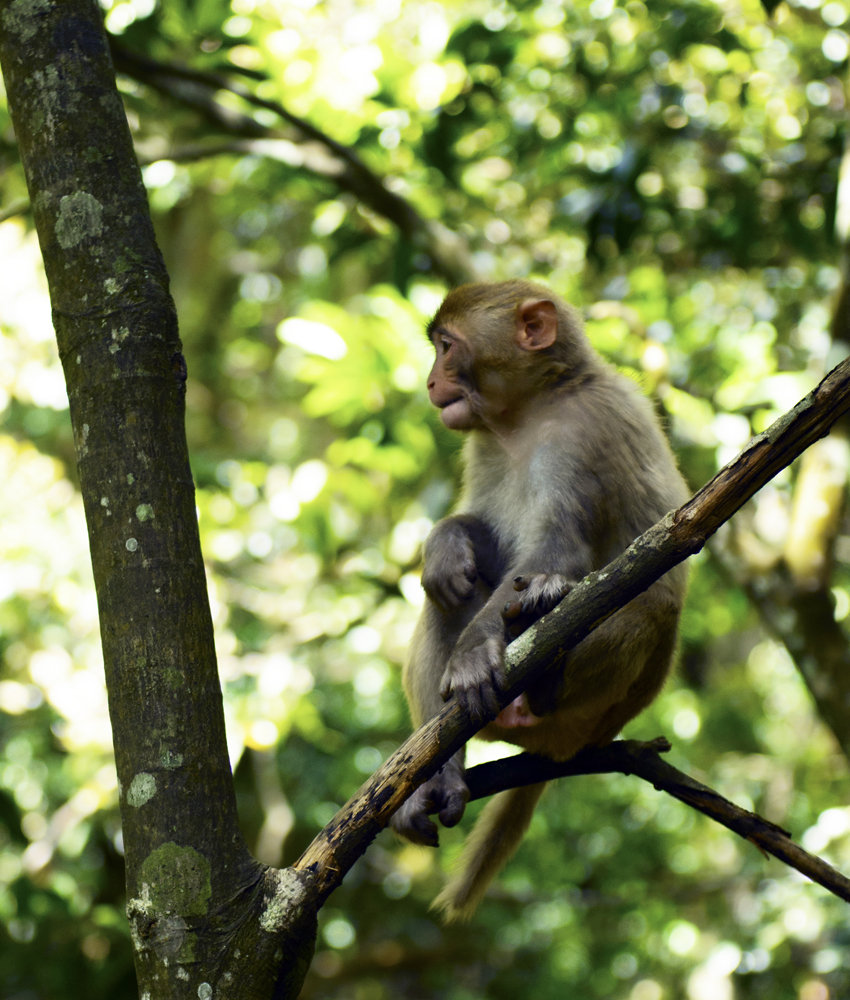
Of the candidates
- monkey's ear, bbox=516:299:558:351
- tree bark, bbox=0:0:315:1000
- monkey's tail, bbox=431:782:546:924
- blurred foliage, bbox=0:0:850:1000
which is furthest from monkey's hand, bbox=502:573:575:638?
blurred foliage, bbox=0:0:850:1000

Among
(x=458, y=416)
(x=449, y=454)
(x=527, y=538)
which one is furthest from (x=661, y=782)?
(x=449, y=454)

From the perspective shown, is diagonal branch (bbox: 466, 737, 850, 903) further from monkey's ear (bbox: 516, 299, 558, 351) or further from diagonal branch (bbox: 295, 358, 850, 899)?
monkey's ear (bbox: 516, 299, 558, 351)

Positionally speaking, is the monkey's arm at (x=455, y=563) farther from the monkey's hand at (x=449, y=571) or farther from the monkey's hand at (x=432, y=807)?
the monkey's hand at (x=432, y=807)

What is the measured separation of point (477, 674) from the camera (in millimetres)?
2205

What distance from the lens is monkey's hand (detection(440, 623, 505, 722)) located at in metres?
2.03

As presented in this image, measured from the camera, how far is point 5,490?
7.19 metres

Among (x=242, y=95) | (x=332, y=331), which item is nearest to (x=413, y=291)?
(x=332, y=331)

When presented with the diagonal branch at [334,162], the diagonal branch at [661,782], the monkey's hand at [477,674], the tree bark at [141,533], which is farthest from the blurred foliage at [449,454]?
the tree bark at [141,533]

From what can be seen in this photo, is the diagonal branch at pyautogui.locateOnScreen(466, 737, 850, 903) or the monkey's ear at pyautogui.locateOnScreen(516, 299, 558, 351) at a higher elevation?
the monkey's ear at pyautogui.locateOnScreen(516, 299, 558, 351)

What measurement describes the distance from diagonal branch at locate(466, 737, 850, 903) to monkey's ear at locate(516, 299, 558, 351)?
1.23m

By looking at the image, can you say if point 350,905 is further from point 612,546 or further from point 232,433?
point 612,546

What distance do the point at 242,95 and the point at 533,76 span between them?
4.87 feet

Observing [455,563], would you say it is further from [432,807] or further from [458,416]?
[432,807]

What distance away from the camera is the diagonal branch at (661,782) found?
210 centimetres
